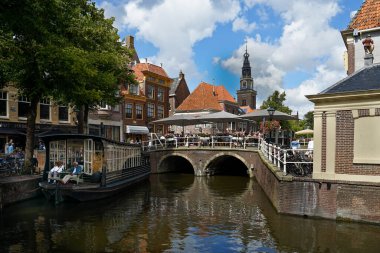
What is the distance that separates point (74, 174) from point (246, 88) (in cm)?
7474

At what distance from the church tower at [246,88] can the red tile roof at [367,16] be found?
7015cm

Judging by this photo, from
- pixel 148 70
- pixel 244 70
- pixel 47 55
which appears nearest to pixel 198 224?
pixel 47 55

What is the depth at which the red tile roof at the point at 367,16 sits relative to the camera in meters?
16.4

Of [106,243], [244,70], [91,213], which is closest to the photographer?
[106,243]

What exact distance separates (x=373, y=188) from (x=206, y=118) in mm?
17075

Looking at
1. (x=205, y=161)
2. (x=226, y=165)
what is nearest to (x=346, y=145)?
(x=205, y=161)

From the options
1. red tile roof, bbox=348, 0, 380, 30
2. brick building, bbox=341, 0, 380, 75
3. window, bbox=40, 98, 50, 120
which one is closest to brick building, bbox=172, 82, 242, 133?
window, bbox=40, 98, 50, 120

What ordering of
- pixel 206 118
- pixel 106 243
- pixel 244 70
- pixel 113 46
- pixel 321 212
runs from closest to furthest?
pixel 106 243, pixel 321 212, pixel 113 46, pixel 206 118, pixel 244 70

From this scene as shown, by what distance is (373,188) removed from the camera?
11406mm

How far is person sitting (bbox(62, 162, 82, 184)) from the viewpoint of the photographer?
16241mm

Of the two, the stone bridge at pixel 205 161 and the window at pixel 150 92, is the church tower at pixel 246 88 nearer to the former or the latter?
the window at pixel 150 92

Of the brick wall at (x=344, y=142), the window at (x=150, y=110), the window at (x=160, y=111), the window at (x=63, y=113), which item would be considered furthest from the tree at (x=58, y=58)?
the window at (x=160, y=111)

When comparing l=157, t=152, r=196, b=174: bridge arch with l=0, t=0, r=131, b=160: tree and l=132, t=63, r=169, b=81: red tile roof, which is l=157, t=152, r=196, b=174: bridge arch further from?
l=132, t=63, r=169, b=81: red tile roof

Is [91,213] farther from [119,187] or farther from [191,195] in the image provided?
[191,195]
